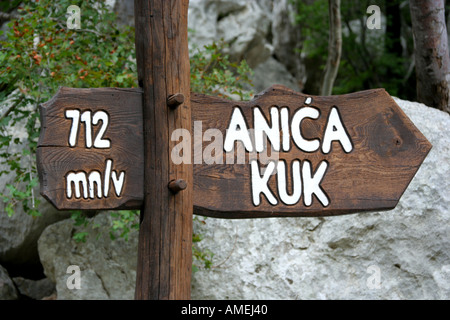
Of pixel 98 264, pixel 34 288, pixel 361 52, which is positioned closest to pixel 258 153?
pixel 98 264

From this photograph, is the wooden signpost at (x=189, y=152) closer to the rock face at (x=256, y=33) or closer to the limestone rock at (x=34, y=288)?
the limestone rock at (x=34, y=288)

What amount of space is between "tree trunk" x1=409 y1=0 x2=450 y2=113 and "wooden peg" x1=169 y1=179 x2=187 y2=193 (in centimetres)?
298

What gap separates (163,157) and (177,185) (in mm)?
127

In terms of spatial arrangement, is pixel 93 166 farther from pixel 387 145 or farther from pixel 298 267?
pixel 298 267

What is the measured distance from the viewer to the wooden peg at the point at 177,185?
200 cm

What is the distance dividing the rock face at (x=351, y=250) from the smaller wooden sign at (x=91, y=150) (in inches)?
84.3

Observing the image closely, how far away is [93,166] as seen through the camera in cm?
202

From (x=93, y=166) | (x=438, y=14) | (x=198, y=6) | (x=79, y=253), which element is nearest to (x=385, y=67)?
(x=198, y=6)

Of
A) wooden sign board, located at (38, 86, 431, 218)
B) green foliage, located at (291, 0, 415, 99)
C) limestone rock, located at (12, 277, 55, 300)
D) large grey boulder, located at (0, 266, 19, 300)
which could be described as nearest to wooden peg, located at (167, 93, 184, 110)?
wooden sign board, located at (38, 86, 431, 218)

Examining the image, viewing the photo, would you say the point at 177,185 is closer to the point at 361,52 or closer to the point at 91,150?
the point at 91,150

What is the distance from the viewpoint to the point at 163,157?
A: 2041 mm

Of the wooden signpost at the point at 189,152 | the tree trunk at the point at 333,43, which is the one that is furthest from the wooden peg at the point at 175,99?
the tree trunk at the point at 333,43

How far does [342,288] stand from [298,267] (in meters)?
0.34

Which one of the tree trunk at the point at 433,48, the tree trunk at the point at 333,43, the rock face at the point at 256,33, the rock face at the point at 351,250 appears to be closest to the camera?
the rock face at the point at 351,250
